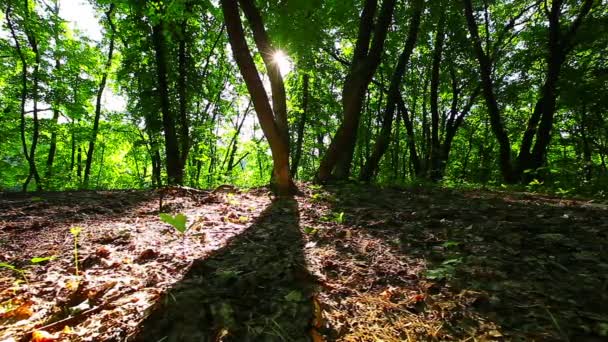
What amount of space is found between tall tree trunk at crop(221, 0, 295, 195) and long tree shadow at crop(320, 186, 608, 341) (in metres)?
1.42

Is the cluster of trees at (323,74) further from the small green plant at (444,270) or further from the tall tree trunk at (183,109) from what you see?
the small green plant at (444,270)

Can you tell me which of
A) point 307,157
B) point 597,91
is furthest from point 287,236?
point 307,157

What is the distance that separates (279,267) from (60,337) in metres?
1.16

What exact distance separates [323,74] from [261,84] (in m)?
8.26

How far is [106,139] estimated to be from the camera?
64.0 ft

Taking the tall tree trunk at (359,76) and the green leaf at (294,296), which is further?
the tall tree trunk at (359,76)

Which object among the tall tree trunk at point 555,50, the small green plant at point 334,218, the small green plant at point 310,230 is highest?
the tall tree trunk at point 555,50

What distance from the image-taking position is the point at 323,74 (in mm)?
11719

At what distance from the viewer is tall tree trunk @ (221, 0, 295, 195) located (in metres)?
3.74

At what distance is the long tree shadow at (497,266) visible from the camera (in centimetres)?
140

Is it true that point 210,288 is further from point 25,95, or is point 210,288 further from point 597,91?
point 25,95

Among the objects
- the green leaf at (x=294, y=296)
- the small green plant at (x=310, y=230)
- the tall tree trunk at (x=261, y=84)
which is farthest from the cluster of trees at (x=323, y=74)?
the green leaf at (x=294, y=296)

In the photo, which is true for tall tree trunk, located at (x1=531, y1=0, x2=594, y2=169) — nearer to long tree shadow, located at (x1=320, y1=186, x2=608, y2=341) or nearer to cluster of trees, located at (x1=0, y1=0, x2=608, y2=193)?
cluster of trees, located at (x1=0, y1=0, x2=608, y2=193)

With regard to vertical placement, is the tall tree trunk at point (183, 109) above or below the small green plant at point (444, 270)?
above
